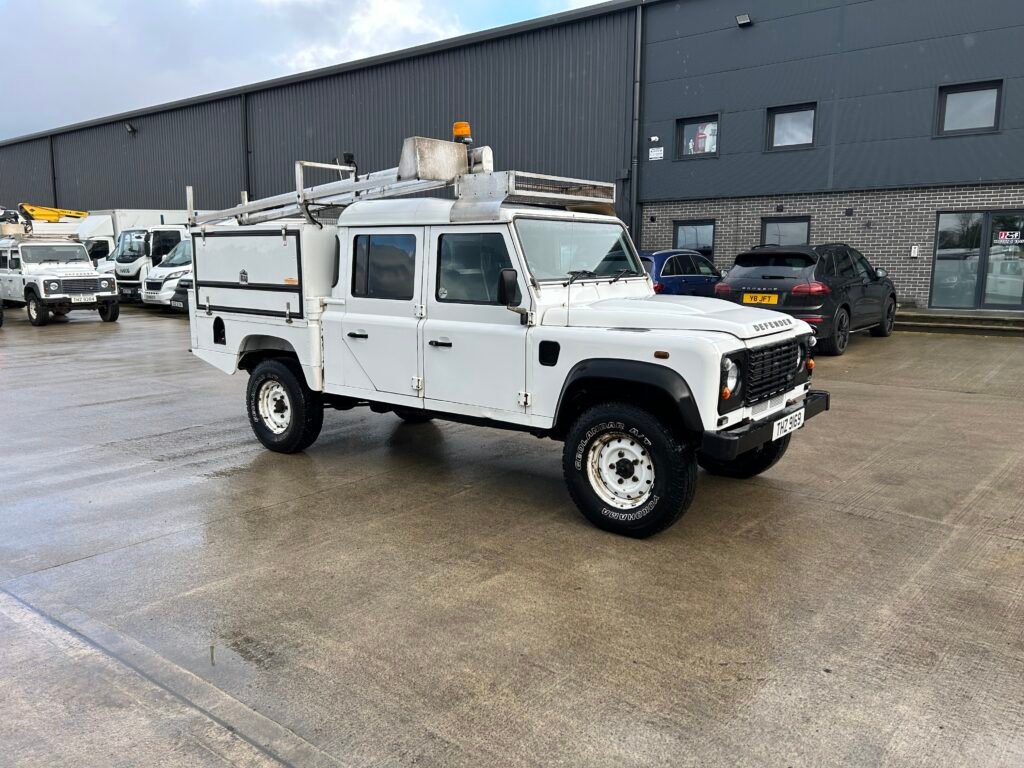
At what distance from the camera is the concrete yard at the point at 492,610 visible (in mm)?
2967

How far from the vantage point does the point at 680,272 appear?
15.8m

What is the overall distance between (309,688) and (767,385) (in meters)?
3.26

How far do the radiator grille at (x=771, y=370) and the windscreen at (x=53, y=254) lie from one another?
65.3 ft

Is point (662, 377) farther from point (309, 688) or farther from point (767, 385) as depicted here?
point (309, 688)

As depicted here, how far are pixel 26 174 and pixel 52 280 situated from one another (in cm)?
3071

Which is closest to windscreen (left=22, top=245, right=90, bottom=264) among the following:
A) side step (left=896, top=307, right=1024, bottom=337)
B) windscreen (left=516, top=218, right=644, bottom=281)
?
windscreen (left=516, top=218, right=644, bottom=281)

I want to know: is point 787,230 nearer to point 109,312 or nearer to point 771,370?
point 771,370

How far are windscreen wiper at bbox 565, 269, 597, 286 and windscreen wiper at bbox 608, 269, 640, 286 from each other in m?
0.17

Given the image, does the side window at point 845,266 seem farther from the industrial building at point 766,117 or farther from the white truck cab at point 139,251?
the white truck cab at point 139,251

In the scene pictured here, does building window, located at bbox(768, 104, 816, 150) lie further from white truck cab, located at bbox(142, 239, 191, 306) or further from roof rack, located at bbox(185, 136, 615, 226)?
white truck cab, located at bbox(142, 239, 191, 306)

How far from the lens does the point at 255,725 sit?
302cm

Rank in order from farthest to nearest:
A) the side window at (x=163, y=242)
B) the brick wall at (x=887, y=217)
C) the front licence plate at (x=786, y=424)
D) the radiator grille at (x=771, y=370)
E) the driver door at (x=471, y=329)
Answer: the side window at (x=163, y=242) < the brick wall at (x=887, y=217) < the driver door at (x=471, y=329) < the front licence plate at (x=786, y=424) < the radiator grille at (x=771, y=370)

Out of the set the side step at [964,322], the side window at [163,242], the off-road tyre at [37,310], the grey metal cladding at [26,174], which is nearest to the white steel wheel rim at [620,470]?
the side step at [964,322]

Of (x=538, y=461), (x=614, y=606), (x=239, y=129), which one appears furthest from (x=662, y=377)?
(x=239, y=129)
